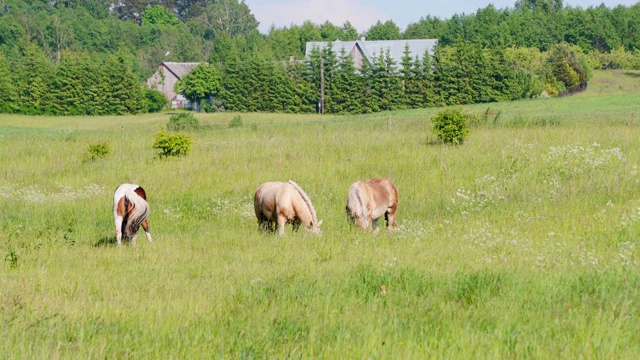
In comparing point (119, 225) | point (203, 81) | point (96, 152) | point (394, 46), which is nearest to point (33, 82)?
point (203, 81)

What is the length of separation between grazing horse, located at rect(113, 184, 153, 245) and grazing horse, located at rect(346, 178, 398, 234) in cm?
385

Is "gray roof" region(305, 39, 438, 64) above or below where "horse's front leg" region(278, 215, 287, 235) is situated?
above

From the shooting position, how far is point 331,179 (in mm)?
22125

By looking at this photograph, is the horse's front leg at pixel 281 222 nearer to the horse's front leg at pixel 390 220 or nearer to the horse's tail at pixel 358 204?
the horse's tail at pixel 358 204

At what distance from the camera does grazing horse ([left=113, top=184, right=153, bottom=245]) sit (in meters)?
14.1

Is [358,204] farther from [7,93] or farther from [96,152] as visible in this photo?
[7,93]

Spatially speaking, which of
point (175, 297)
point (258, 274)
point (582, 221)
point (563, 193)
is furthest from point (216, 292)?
point (563, 193)

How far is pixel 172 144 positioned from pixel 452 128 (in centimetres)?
961

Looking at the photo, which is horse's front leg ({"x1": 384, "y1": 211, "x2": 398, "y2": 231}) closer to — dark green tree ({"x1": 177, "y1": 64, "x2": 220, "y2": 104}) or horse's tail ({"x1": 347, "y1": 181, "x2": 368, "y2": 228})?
horse's tail ({"x1": 347, "y1": 181, "x2": 368, "y2": 228})

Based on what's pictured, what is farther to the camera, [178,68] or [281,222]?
[178,68]

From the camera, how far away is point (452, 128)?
25688 mm

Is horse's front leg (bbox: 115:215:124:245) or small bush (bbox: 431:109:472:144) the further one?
small bush (bbox: 431:109:472:144)

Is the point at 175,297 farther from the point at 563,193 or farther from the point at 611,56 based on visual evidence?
the point at 611,56

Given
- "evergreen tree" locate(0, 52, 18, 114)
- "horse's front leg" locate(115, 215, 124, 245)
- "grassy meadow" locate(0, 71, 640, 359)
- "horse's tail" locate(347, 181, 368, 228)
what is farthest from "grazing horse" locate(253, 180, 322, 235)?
"evergreen tree" locate(0, 52, 18, 114)
